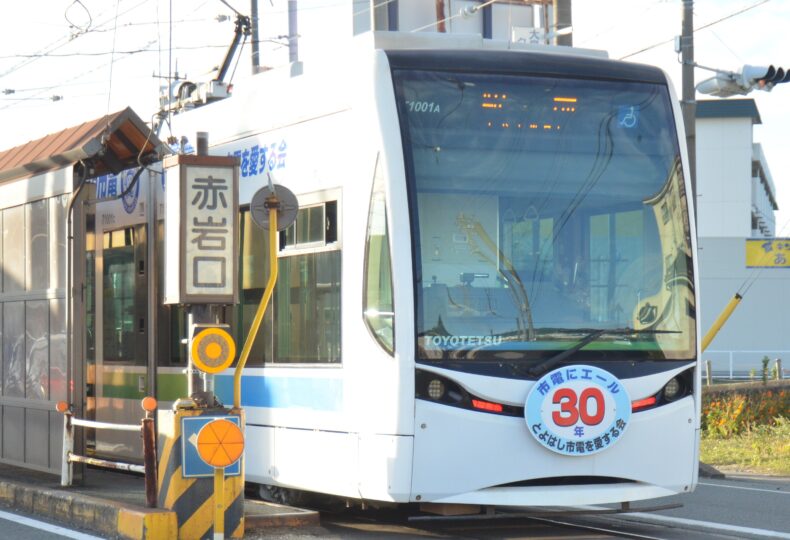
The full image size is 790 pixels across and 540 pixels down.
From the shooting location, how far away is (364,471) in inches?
341

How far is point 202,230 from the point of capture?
353 inches

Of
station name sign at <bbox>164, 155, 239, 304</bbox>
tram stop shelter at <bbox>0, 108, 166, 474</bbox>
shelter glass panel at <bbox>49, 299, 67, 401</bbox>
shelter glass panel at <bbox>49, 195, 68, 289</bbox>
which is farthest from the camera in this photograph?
shelter glass panel at <bbox>49, 195, 68, 289</bbox>

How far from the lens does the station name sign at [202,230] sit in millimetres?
8867

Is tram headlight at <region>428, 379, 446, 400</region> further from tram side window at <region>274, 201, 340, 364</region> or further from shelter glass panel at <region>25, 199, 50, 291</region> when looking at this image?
shelter glass panel at <region>25, 199, 50, 291</region>

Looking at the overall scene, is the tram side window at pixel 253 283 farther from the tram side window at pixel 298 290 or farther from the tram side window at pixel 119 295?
the tram side window at pixel 119 295

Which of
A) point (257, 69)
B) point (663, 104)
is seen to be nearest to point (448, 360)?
point (663, 104)

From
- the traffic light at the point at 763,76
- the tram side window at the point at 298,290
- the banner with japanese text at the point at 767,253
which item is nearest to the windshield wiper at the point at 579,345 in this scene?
the tram side window at the point at 298,290

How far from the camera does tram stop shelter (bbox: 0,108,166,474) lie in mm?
11141

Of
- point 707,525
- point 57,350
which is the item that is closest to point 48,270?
point 57,350

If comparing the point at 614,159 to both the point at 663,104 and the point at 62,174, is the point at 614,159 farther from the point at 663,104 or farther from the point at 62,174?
the point at 62,174

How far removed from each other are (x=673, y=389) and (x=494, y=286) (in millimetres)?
1557

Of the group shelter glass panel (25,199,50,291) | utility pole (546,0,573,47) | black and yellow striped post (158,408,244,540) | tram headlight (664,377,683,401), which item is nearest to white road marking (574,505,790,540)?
tram headlight (664,377,683,401)

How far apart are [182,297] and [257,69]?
54.7 ft

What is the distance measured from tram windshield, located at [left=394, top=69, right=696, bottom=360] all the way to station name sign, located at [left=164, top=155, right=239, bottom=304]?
4.51 feet
